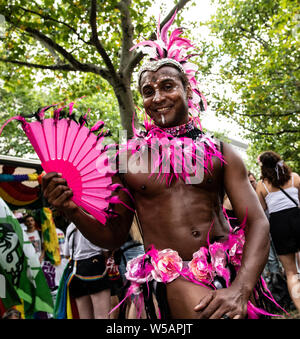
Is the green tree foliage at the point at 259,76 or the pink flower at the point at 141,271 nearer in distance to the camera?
the pink flower at the point at 141,271

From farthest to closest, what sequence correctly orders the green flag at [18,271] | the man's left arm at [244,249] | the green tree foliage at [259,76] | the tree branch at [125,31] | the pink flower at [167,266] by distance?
the green tree foliage at [259,76]
the tree branch at [125,31]
the green flag at [18,271]
the pink flower at [167,266]
the man's left arm at [244,249]

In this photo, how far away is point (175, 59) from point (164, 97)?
0.43 m

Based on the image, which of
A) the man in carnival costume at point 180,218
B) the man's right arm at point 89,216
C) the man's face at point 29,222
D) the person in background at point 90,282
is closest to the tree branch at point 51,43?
the man's face at point 29,222

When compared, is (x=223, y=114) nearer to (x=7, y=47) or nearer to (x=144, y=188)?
(x=7, y=47)

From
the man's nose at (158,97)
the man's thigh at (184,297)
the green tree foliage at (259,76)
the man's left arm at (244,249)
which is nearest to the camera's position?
the man's left arm at (244,249)

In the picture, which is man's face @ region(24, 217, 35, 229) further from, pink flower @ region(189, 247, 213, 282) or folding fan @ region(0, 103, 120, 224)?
pink flower @ region(189, 247, 213, 282)

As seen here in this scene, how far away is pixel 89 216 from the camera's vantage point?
68.8 inches

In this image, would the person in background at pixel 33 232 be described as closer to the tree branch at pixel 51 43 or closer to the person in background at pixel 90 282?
the person in background at pixel 90 282

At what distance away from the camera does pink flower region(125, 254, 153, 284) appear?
5.95ft

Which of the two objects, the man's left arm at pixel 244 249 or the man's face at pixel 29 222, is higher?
the man's face at pixel 29 222

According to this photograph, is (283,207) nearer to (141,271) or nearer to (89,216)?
(141,271)

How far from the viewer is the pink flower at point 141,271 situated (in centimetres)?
181

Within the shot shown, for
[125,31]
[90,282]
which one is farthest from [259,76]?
[90,282]

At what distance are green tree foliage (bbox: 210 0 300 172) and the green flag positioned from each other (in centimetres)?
685
